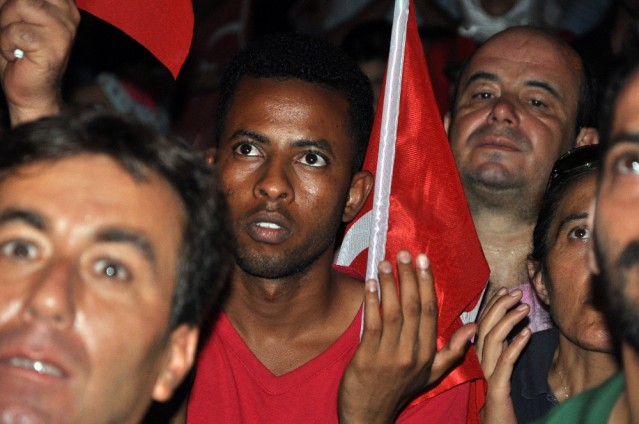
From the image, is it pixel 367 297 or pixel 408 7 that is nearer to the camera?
pixel 367 297

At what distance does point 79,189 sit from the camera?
2219 mm

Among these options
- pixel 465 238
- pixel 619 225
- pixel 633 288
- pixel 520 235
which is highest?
pixel 520 235

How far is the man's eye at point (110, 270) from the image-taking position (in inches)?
84.7

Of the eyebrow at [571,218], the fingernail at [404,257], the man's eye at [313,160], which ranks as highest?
the man's eye at [313,160]

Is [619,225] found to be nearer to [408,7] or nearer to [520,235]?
[408,7]

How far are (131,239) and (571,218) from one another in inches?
59.2

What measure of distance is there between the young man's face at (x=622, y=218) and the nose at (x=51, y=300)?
3.35ft

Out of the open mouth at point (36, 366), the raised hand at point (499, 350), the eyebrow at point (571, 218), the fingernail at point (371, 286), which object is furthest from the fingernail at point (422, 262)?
the open mouth at point (36, 366)

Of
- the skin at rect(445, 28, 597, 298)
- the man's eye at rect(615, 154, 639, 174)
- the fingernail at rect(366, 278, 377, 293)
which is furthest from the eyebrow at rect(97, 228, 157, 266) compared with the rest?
the skin at rect(445, 28, 597, 298)

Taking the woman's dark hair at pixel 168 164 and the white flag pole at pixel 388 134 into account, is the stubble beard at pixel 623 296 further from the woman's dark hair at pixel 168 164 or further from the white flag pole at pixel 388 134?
the white flag pole at pixel 388 134

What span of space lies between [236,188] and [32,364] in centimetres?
119

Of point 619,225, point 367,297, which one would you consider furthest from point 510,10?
point 619,225

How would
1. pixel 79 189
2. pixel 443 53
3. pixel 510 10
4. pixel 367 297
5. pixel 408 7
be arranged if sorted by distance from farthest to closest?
1. pixel 510 10
2. pixel 443 53
3. pixel 408 7
4. pixel 367 297
5. pixel 79 189

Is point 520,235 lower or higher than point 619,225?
higher
